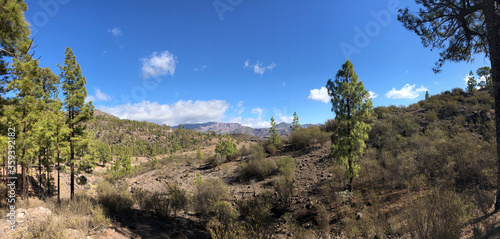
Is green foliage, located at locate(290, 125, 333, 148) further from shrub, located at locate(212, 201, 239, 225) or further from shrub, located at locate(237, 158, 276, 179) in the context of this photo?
shrub, located at locate(212, 201, 239, 225)

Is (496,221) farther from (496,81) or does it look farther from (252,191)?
(252,191)

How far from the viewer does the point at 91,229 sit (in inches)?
276

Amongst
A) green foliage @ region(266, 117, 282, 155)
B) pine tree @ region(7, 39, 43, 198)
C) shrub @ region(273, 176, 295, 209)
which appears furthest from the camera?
green foliage @ region(266, 117, 282, 155)

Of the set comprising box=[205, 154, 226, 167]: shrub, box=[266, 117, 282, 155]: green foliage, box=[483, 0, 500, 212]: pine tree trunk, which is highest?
box=[483, 0, 500, 212]: pine tree trunk

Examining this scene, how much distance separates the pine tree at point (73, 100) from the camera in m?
11.5

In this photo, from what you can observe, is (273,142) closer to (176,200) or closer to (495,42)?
(176,200)

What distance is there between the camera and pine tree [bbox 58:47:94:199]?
454 inches

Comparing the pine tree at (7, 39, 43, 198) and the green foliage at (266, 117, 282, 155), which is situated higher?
the pine tree at (7, 39, 43, 198)

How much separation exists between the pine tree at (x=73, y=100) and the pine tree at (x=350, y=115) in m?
16.0

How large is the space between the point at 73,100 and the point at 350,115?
1708 cm

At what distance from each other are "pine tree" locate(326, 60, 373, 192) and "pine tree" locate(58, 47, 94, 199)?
52.6 ft

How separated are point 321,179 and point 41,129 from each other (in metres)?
17.9

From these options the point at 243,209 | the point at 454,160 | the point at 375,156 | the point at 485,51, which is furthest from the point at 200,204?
the point at 485,51

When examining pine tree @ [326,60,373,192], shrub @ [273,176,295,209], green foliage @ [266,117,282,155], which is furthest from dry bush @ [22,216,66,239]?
green foliage @ [266,117,282,155]
